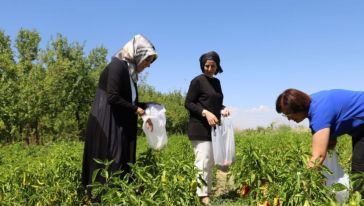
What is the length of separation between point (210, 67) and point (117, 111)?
1.53 m

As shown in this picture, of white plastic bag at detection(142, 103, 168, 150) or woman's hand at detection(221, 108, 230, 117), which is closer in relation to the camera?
white plastic bag at detection(142, 103, 168, 150)

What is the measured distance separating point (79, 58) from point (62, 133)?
302 inches

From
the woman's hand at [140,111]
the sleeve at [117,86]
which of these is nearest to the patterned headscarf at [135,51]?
the sleeve at [117,86]

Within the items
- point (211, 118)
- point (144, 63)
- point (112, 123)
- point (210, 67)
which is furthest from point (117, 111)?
point (210, 67)

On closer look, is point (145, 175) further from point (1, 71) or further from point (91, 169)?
point (1, 71)

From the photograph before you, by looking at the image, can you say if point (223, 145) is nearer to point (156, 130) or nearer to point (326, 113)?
point (156, 130)

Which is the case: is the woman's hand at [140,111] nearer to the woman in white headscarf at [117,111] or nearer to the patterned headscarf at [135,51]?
the woman in white headscarf at [117,111]

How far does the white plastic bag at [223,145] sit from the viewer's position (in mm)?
4375

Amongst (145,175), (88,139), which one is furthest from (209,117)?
(145,175)

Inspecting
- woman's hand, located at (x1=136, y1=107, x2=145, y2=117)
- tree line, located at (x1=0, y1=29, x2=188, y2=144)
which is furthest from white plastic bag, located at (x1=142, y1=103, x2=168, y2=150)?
tree line, located at (x1=0, y1=29, x2=188, y2=144)

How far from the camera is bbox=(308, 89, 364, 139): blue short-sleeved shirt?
2.89m

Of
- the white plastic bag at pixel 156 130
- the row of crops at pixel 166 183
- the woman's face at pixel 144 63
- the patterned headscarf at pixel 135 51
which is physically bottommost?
the row of crops at pixel 166 183

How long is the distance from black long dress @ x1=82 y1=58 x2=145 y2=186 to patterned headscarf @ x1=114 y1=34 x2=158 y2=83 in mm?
71

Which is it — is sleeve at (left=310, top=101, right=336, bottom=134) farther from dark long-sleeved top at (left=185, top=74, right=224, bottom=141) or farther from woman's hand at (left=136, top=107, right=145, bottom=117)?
dark long-sleeved top at (left=185, top=74, right=224, bottom=141)
